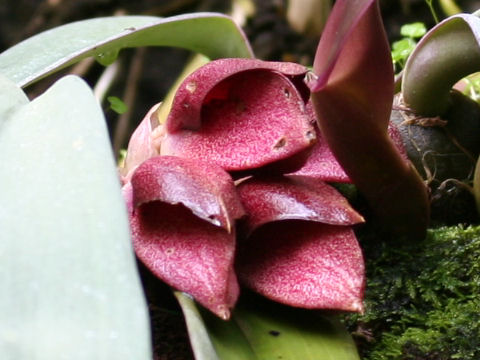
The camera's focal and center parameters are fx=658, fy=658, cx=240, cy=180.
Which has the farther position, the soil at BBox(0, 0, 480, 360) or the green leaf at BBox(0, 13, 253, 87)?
the soil at BBox(0, 0, 480, 360)

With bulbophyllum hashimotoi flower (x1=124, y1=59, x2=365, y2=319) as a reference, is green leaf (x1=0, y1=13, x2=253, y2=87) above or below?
above

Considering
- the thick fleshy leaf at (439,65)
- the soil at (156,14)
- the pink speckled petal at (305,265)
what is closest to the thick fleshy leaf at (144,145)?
the pink speckled petal at (305,265)

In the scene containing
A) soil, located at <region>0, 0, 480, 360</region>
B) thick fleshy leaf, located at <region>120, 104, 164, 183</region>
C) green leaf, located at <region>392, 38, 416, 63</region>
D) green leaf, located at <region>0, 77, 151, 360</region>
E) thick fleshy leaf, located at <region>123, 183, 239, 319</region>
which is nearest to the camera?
green leaf, located at <region>0, 77, 151, 360</region>

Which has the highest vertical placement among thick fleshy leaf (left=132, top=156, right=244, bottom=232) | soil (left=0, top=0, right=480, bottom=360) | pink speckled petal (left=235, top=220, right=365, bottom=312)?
thick fleshy leaf (left=132, top=156, right=244, bottom=232)

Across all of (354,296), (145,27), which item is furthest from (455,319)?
(145,27)

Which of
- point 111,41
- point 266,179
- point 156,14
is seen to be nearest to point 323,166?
point 266,179

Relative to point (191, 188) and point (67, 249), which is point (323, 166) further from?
point (67, 249)

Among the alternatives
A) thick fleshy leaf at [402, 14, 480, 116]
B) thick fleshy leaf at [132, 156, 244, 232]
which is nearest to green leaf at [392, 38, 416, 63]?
thick fleshy leaf at [402, 14, 480, 116]

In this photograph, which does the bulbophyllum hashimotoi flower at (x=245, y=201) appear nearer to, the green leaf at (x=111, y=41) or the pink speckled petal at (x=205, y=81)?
the pink speckled petal at (x=205, y=81)

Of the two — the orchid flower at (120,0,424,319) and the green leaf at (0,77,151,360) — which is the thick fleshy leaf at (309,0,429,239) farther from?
the green leaf at (0,77,151,360)
